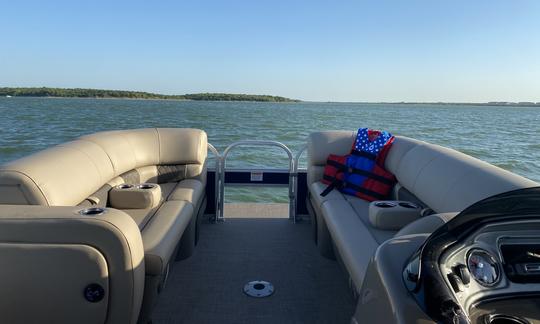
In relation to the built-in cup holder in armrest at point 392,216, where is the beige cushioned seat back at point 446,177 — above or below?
above

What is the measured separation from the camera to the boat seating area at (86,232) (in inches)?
63.6

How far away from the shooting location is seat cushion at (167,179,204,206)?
10.4ft

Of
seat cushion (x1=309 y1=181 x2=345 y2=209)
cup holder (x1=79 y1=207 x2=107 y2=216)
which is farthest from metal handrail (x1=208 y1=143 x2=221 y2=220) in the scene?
cup holder (x1=79 y1=207 x2=107 y2=216)

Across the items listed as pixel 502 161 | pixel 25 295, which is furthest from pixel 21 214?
pixel 502 161

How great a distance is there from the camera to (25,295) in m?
1.65

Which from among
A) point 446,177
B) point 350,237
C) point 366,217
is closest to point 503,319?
point 350,237

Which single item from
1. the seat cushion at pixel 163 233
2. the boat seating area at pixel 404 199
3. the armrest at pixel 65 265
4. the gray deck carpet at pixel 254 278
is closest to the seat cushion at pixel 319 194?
the boat seating area at pixel 404 199

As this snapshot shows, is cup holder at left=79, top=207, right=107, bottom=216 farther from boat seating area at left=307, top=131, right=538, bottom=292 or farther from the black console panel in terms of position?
the black console panel

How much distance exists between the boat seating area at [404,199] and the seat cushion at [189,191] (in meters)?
0.97

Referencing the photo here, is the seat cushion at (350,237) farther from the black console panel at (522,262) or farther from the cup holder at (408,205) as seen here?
the black console panel at (522,262)

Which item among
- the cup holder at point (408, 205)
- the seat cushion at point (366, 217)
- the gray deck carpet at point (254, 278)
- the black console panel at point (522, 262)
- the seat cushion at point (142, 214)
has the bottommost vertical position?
the gray deck carpet at point (254, 278)

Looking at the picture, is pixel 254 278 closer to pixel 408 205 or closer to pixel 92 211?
pixel 408 205

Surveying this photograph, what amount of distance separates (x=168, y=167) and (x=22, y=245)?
2184 mm

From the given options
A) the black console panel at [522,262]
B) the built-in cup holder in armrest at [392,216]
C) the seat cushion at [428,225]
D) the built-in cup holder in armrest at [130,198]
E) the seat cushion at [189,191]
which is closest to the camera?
the black console panel at [522,262]
